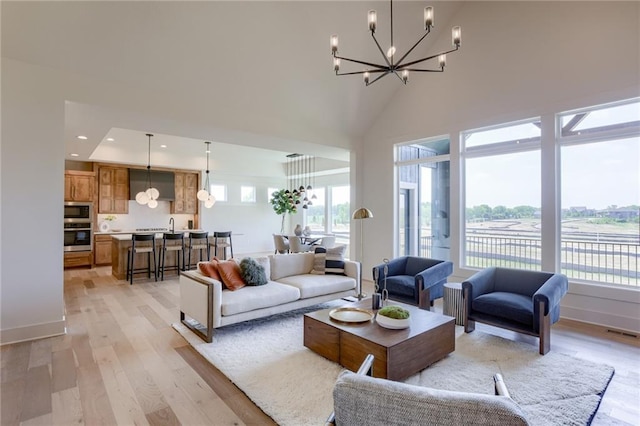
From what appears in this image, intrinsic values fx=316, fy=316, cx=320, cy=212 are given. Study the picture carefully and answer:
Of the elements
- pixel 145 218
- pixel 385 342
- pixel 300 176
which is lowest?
pixel 385 342

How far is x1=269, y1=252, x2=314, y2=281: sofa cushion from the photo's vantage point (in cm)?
480

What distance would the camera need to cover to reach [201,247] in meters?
7.72

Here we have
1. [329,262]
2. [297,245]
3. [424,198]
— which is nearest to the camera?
[329,262]

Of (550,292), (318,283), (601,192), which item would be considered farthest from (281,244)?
(601,192)

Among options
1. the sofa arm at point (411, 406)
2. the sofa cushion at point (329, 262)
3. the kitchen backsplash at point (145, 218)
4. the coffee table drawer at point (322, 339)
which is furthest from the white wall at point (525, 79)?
the kitchen backsplash at point (145, 218)

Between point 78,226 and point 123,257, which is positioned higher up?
point 78,226

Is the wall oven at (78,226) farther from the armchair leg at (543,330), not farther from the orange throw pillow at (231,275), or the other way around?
the armchair leg at (543,330)

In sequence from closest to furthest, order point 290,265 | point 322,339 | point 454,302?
point 322,339 < point 454,302 < point 290,265

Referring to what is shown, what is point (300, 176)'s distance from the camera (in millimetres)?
11648

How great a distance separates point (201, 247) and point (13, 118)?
4649mm

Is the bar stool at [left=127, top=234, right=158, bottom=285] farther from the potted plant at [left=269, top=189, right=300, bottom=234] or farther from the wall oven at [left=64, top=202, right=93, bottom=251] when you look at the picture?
the potted plant at [left=269, top=189, right=300, bottom=234]

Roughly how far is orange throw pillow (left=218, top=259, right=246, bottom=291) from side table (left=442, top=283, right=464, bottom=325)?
2.72m

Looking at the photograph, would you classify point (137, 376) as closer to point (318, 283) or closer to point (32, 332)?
point (32, 332)

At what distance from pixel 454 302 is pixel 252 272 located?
2695mm
